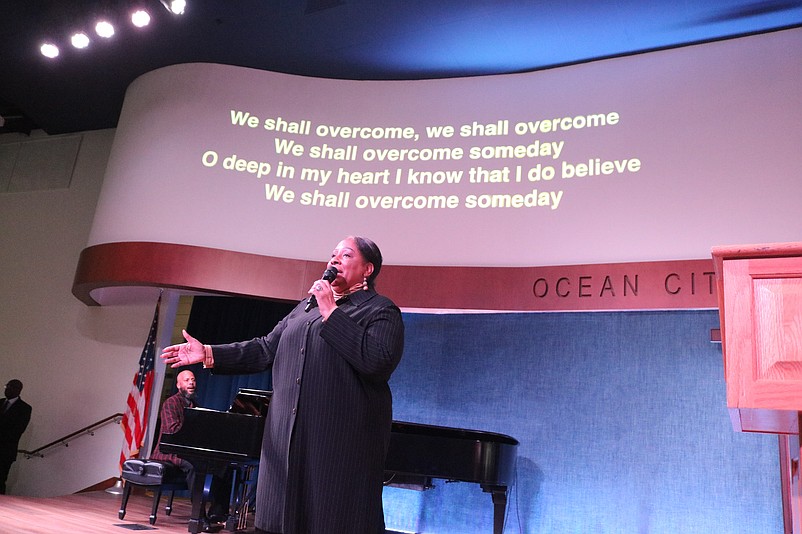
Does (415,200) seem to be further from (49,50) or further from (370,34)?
(49,50)

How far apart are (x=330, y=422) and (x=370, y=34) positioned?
5469 millimetres

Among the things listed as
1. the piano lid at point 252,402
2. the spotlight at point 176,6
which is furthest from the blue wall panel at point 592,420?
the spotlight at point 176,6

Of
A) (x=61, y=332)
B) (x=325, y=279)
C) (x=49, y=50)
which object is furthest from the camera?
(x=61, y=332)

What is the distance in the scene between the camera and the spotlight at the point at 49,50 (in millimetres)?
6992

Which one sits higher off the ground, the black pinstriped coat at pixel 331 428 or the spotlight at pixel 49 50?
the spotlight at pixel 49 50

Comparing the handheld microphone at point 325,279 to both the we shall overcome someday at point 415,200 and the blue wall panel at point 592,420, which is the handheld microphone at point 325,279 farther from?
the blue wall panel at point 592,420

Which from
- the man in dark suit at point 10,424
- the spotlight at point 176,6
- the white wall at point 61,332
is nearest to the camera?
the spotlight at point 176,6

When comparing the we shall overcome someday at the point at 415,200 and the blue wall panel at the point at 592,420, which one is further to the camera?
the we shall overcome someday at the point at 415,200

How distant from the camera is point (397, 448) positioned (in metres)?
4.41

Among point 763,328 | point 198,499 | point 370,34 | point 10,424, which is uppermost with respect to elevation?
point 370,34

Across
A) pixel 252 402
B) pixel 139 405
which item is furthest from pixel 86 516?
pixel 252 402

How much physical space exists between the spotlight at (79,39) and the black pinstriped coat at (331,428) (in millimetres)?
5928

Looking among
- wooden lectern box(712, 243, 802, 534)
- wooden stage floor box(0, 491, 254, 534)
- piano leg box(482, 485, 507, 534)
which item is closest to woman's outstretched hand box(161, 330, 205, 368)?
wooden lectern box(712, 243, 802, 534)

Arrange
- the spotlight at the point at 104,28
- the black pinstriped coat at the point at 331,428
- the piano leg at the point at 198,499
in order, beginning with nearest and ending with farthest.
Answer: the black pinstriped coat at the point at 331,428, the piano leg at the point at 198,499, the spotlight at the point at 104,28
